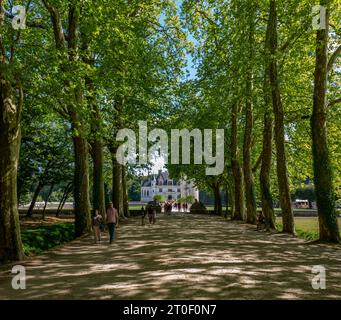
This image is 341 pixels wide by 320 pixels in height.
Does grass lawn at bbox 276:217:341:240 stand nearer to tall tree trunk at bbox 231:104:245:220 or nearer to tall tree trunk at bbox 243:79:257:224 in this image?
tall tree trunk at bbox 243:79:257:224

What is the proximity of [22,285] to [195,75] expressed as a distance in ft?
77.0

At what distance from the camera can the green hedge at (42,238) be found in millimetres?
16156

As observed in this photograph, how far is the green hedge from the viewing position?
16.2m

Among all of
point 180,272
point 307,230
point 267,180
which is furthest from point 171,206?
point 180,272

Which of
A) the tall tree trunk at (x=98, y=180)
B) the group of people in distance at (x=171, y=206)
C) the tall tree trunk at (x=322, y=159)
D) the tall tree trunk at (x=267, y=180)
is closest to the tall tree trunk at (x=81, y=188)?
the tall tree trunk at (x=98, y=180)

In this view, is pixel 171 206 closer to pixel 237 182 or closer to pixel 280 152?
pixel 237 182

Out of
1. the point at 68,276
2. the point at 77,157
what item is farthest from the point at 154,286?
the point at 77,157

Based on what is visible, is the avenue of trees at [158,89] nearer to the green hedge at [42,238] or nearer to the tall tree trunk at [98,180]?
the tall tree trunk at [98,180]

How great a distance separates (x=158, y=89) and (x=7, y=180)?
694 inches

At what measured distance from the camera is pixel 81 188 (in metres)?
19.8

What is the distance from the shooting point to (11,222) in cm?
1227

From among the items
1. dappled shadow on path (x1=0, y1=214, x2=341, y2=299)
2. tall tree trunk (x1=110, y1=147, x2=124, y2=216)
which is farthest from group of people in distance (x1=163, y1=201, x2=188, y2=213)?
dappled shadow on path (x1=0, y1=214, x2=341, y2=299)

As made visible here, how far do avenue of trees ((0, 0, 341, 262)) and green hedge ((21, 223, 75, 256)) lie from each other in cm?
144
